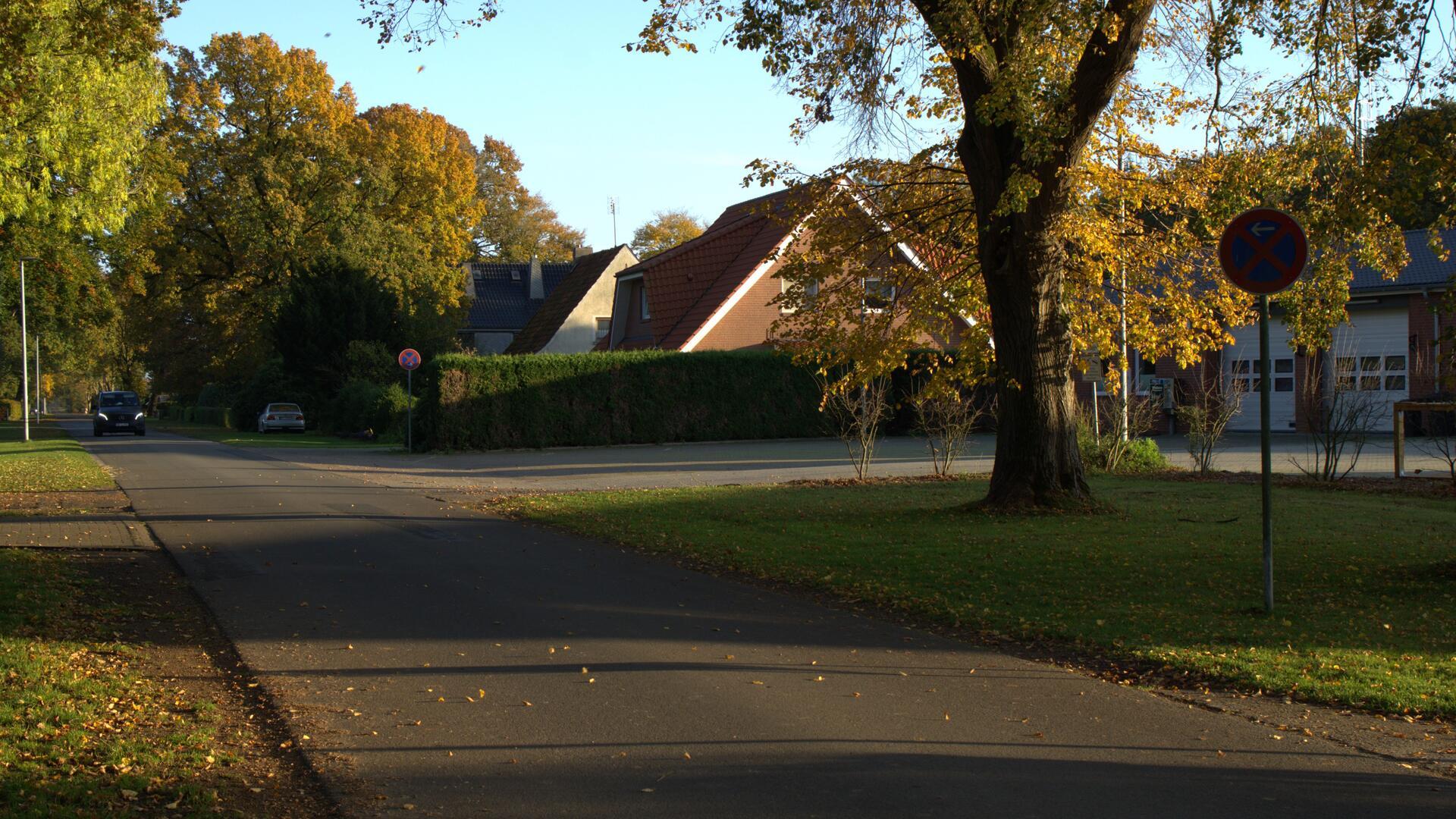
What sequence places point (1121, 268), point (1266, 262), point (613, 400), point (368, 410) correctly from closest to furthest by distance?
point (1266, 262) → point (1121, 268) → point (613, 400) → point (368, 410)

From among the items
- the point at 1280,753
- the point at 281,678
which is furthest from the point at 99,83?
the point at 1280,753

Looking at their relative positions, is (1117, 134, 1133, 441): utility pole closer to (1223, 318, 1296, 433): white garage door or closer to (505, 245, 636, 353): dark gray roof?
(1223, 318, 1296, 433): white garage door

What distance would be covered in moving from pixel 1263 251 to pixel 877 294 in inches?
336

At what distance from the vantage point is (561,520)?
53.1ft

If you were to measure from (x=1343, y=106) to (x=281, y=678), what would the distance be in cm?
1034

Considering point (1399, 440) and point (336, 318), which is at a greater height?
point (336, 318)

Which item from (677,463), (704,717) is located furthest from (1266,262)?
(677,463)

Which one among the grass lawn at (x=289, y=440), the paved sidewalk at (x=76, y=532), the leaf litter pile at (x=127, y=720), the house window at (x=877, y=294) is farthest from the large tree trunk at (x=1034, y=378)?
the grass lawn at (x=289, y=440)

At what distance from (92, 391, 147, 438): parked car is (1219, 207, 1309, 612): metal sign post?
1911 inches

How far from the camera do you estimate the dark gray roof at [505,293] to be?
219 ft

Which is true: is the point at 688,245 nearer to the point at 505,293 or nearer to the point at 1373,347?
the point at 1373,347

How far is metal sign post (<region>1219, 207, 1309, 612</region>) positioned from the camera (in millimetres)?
8812

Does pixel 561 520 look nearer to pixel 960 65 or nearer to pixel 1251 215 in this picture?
pixel 960 65

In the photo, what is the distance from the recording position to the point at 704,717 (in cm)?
627
